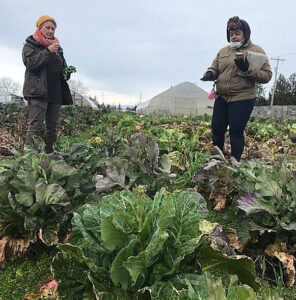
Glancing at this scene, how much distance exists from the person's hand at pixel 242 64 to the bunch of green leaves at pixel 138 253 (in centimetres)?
291

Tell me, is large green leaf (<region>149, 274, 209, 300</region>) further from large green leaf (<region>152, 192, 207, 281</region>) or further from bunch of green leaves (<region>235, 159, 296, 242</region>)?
bunch of green leaves (<region>235, 159, 296, 242</region>)

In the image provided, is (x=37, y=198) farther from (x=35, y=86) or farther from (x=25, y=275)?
(x=35, y=86)

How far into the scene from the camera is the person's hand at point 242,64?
167 inches

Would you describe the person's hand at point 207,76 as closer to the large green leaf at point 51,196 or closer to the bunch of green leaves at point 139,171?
the bunch of green leaves at point 139,171

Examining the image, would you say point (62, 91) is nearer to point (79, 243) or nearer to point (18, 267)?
point (18, 267)

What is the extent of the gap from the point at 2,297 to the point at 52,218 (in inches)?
22.3

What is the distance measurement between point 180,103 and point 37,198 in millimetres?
39261

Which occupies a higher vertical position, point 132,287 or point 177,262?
point 177,262

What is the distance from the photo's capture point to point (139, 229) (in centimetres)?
154

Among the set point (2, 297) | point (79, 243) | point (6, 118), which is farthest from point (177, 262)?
point (6, 118)

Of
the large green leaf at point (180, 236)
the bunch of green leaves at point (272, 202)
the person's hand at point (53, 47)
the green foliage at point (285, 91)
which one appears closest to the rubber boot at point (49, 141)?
the person's hand at point (53, 47)

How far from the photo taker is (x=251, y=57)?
416cm

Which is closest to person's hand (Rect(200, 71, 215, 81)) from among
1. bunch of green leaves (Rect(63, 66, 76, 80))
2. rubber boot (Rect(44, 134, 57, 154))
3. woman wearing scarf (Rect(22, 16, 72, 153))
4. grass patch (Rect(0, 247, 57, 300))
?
bunch of green leaves (Rect(63, 66, 76, 80))

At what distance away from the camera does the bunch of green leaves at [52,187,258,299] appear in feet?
4.90
